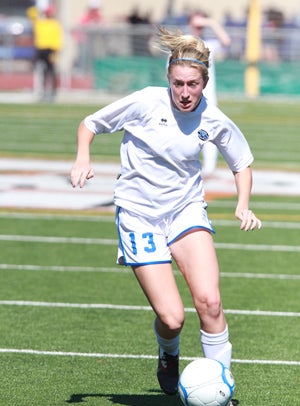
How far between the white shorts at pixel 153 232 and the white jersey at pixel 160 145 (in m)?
0.05

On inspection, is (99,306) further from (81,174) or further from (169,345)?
(81,174)

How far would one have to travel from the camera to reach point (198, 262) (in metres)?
6.33

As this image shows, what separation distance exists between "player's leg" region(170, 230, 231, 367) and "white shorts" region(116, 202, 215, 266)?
0.05 meters

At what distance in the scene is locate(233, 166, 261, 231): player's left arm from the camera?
21.0 ft

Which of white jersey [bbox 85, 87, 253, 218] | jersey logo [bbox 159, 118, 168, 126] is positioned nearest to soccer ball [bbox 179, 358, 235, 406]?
white jersey [bbox 85, 87, 253, 218]

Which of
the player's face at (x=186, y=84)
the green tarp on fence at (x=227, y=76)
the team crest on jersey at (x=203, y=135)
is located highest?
the player's face at (x=186, y=84)

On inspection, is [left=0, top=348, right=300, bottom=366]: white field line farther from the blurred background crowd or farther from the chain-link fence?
the chain-link fence

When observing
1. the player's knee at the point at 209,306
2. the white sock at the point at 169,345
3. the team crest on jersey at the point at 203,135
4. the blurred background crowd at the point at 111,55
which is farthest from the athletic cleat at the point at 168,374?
the blurred background crowd at the point at 111,55

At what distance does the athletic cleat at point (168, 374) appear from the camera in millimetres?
6652

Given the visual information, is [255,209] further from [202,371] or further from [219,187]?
[202,371]

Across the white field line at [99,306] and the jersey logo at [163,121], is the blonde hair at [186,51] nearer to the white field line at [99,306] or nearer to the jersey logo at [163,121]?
the jersey logo at [163,121]

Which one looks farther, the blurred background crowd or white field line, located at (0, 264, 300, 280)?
the blurred background crowd

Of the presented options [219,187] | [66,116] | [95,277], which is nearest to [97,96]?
[66,116]

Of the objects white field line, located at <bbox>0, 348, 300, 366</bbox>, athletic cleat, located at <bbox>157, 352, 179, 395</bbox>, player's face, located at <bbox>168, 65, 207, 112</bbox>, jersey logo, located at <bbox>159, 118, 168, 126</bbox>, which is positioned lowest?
white field line, located at <bbox>0, 348, 300, 366</bbox>
